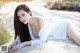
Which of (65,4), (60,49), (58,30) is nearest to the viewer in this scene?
(60,49)

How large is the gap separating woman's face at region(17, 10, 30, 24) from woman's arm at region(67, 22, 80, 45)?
32 cm

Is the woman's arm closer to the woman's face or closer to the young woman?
the young woman

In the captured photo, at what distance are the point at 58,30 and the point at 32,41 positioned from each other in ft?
0.88

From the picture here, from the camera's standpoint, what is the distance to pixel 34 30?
1.92 metres

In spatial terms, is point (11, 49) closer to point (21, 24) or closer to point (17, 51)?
point (17, 51)

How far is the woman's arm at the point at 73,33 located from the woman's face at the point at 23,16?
0.32 metres

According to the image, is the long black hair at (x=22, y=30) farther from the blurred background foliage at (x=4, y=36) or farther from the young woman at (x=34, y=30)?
the blurred background foliage at (x=4, y=36)

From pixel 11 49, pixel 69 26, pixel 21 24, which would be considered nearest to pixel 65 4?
pixel 69 26

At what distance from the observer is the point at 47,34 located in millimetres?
1890

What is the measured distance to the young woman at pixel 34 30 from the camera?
72.4 inches

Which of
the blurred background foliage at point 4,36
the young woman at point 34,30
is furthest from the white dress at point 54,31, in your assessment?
the blurred background foliage at point 4,36

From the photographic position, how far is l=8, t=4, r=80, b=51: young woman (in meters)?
1.84

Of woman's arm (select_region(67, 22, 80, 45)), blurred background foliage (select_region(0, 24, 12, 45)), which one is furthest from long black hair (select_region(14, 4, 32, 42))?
woman's arm (select_region(67, 22, 80, 45))

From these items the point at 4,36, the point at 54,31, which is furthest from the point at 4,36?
the point at 54,31
